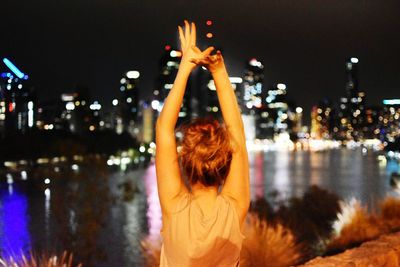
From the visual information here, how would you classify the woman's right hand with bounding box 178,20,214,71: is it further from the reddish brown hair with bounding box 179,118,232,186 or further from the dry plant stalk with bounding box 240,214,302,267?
the dry plant stalk with bounding box 240,214,302,267

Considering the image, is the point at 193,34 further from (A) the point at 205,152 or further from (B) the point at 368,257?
(B) the point at 368,257

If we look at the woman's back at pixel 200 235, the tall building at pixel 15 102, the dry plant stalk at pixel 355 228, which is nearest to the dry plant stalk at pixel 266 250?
the dry plant stalk at pixel 355 228

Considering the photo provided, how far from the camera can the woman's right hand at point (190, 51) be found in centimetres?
241

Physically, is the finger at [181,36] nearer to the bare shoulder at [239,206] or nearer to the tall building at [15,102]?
the bare shoulder at [239,206]

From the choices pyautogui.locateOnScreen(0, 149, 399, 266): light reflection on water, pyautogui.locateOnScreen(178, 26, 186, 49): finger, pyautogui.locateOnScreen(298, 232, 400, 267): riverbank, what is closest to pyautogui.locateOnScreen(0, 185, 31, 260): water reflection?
pyautogui.locateOnScreen(0, 149, 399, 266): light reflection on water

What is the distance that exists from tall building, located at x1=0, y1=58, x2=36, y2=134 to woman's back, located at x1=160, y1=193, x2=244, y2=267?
57.7 m

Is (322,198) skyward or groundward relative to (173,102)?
groundward

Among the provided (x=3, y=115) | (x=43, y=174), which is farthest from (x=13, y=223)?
(x=3, y=115)

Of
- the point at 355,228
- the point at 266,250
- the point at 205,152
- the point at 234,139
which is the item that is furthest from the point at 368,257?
the point at 355,228

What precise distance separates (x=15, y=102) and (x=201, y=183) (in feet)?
241

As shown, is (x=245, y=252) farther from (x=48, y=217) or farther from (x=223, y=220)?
(x=48, y=217)

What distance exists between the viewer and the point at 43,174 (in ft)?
159

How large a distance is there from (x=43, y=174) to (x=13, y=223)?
1015 inches

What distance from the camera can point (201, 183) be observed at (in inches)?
90.7
